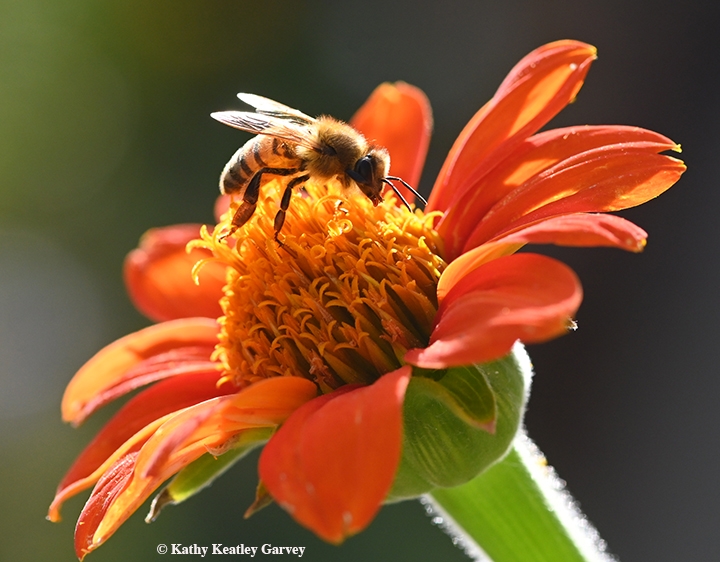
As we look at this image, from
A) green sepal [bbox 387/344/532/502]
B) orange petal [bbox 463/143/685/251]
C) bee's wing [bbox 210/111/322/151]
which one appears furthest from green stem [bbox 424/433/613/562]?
bee's wing [bbox 210/111/322/151]

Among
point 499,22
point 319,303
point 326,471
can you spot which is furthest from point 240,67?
point 326,471

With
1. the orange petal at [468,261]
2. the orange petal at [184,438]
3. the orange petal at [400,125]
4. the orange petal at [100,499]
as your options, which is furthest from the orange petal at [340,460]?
the orange petal at [400,125]

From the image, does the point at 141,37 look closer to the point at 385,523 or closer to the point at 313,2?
the point at 313,2

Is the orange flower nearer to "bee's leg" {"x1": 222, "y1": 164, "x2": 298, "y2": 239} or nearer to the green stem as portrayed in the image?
"bee's leg" {"x1": 222, "y1": 164, "x2": 298, "y2": 239}

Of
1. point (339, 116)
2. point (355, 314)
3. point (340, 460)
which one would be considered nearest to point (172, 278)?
point (355, 314)

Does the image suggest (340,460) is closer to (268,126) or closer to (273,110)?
(268,126)

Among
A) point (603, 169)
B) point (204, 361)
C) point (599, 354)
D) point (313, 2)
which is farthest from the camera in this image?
point (313, 2)

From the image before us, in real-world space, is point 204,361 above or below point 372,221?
below
